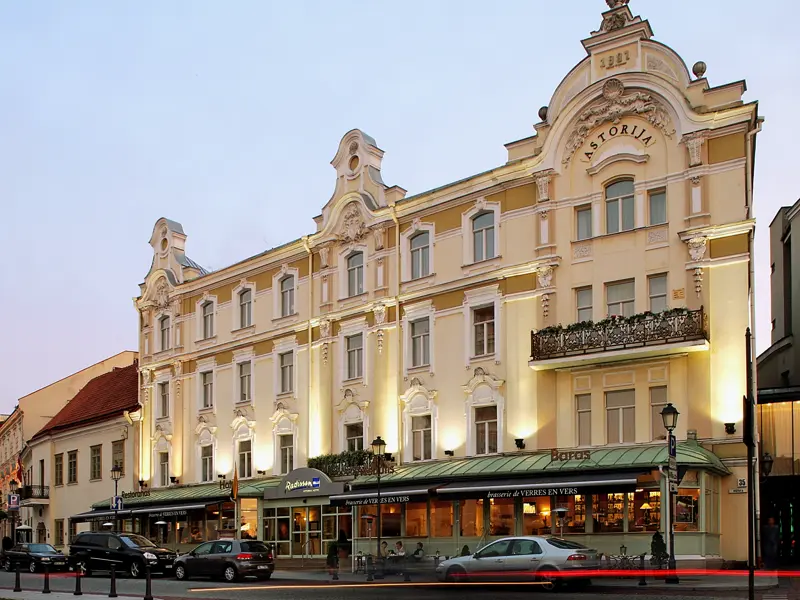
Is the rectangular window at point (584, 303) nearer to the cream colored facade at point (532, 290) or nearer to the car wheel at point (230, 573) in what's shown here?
the cream colored facade at point (532, 290)

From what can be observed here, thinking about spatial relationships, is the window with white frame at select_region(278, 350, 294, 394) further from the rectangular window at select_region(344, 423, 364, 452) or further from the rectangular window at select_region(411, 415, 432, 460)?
the rectangular window at select_region(411, 415, 432, 460)

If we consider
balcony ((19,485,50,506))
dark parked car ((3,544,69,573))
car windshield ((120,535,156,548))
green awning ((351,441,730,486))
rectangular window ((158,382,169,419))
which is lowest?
dark parked car ((3,544,69,573))

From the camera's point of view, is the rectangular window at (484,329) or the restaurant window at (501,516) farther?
the rectangular window at (484,329)

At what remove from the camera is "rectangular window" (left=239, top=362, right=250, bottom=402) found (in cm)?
4572

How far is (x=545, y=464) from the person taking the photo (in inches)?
1265

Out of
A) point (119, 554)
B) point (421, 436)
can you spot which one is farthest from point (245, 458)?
point (421, 436)

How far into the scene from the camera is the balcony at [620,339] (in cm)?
3008

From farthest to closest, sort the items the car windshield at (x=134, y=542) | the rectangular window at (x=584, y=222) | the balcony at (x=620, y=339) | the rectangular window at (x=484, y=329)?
the car windshield at (x=134, y=542)
the rectangular window at (x=484, y=329)
the rectangular window at (x=584, y=222)
the balcony at (x=620, y=339)

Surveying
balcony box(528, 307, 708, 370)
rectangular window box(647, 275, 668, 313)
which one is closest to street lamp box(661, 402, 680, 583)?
balcony box(528, 307, 708, 370)

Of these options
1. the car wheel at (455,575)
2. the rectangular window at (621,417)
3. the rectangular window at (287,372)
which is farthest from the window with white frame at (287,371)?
the car wheel at (455,575)

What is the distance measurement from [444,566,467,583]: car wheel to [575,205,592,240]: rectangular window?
497 inches

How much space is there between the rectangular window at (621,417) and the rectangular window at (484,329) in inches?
201

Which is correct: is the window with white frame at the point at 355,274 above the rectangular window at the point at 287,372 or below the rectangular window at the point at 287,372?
above

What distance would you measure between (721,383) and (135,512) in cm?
2850
